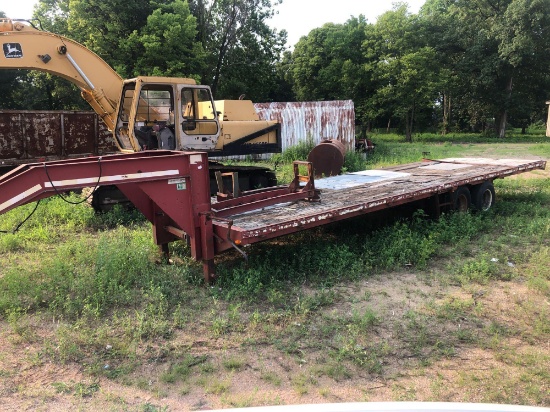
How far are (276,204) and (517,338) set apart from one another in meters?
3.66

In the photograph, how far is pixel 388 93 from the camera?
1242 inches

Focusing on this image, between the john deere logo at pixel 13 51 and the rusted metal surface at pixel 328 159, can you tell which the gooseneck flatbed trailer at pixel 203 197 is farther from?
the john deere logo at pixel 13 51

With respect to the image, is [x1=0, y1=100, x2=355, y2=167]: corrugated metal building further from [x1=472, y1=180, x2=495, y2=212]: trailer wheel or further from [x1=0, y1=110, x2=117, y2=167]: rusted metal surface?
[x1=472, y1=180, x2=495, y2=212]: trailer wheel

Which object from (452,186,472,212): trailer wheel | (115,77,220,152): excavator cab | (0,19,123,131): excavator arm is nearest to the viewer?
(0,19,123,131): excavator arm

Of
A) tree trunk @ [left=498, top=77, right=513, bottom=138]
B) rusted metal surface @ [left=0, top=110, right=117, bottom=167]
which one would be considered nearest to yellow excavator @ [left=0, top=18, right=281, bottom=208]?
rusted metal surface @ [left=0, top=110, right=117, bottom=167]

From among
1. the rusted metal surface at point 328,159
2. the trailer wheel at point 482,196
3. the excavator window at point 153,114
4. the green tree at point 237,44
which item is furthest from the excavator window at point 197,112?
the green tree at point 237,44

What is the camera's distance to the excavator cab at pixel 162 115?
8492 mm

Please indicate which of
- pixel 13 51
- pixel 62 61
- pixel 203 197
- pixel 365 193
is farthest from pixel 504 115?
pixel 13 51

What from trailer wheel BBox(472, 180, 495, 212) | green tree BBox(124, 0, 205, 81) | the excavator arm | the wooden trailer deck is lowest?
trailer wheel BBox(472, 180, 495, 212)

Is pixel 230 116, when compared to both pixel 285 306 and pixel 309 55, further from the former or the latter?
pixel 309 55

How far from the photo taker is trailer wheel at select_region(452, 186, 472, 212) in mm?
8781

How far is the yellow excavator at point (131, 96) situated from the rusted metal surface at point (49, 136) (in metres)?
3.77

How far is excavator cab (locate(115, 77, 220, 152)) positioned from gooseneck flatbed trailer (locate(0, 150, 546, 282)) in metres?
2.28

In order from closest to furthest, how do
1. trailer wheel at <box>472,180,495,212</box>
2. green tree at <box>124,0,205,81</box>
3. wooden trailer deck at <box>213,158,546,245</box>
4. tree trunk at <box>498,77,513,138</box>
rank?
wooden trailer deck at <box>213,158,546,245</box> → trailer wheel at <box>472,180,495,212</box> → green tree at <box>124,0,205,81</box> → tree trunk at <box>498,77,513,138</box>
